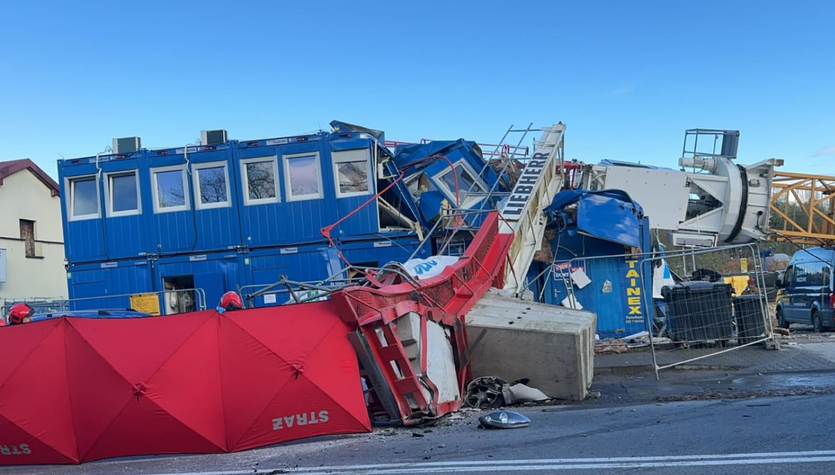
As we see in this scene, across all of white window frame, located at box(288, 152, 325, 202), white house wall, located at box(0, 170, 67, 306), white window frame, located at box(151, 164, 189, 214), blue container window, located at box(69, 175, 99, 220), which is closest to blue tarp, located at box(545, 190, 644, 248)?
white window frame, located at box(288, 152, 325, 202)

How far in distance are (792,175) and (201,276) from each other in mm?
15233

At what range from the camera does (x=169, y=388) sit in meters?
6.98

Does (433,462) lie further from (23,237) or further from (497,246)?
(23,237)

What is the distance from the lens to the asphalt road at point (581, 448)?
553cm

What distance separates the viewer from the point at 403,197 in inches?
624

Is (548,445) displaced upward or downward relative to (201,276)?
downward

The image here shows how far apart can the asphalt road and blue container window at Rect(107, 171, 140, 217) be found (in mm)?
9453

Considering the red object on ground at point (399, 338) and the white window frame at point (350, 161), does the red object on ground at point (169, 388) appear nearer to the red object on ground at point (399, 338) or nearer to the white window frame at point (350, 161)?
the red object on ground at point (399, 338)

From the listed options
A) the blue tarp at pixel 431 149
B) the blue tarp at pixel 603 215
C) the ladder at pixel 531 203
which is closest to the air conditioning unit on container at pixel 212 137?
the blue tarp at pixel 431 149

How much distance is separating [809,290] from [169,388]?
58.6 ft

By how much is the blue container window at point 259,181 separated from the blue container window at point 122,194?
2530mm

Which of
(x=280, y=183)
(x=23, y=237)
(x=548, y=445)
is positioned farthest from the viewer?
(x=23, y=237)

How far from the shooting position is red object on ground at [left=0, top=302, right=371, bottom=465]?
22.7 feet

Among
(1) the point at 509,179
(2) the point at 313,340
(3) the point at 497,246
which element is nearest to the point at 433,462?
(2) the point at 313,340
